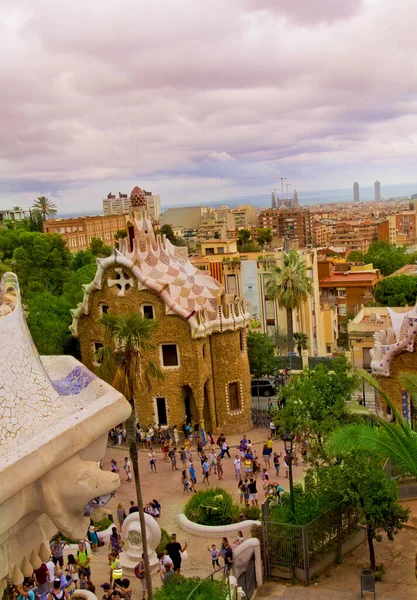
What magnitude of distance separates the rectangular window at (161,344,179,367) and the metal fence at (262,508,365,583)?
12819mm

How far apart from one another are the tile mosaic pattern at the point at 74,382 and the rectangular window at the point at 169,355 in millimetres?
21997

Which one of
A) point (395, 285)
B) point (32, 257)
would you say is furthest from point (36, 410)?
point (395, 285)

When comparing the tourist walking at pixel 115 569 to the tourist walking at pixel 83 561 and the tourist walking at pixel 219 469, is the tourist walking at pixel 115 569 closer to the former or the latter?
the tourist walking at pixel 83 561

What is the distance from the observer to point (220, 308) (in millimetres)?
29141

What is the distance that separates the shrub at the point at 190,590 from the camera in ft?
43.0

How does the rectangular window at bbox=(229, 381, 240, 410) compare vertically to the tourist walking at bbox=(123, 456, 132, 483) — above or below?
above

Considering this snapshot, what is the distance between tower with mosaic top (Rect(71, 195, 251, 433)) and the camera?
1125 inches

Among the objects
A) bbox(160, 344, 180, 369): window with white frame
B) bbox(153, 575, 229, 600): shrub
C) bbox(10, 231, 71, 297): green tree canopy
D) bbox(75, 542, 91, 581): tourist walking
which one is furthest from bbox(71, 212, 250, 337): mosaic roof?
bbox(10, 231, 71, 297): green tree canopy

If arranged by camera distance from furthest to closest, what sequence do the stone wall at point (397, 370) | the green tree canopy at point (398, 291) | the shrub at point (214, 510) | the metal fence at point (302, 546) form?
1. the green tree canopy at point (398, 291)
2. the stone wall at point (397, 370)
3. the shrub at point (214, 510)
4. the metal fence at point (302, 546)

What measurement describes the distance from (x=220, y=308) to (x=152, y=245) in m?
4.28

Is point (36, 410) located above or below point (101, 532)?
above

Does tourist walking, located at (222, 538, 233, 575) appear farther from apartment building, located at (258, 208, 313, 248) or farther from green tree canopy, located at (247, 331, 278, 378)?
apartment building, located at (258, 208, 313, 248)

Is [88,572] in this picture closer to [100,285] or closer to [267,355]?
[100,285]

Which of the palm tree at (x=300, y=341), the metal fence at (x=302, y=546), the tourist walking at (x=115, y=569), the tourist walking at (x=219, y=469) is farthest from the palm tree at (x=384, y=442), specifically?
the palm tree at (x=300, y=341)
